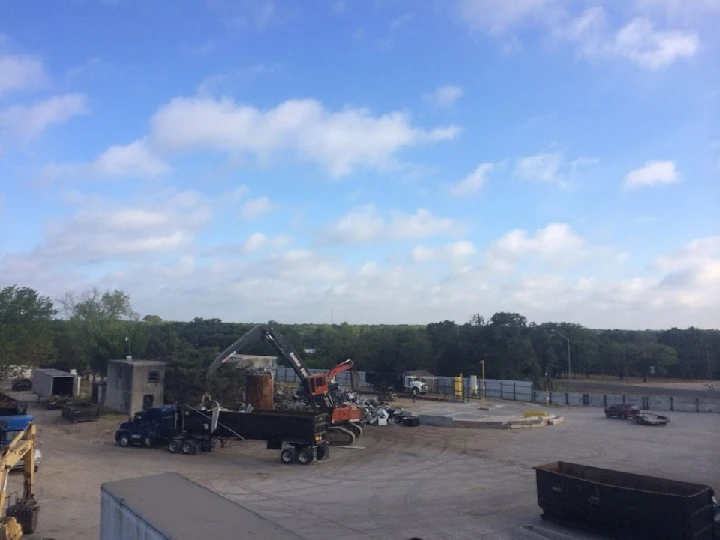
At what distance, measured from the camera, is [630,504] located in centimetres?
1406

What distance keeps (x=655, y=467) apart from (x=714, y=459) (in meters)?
3.86

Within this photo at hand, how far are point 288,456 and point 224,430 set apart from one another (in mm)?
3799

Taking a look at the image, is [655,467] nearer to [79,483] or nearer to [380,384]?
[79,483]

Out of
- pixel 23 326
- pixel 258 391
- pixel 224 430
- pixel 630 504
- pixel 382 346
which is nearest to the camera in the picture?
pixel 630 504

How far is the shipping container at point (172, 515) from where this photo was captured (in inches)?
306

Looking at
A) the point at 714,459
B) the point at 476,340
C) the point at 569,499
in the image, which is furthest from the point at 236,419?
the point at 476,340

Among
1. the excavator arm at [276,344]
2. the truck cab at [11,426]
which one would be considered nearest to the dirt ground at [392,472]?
the truck cab at [11,426]

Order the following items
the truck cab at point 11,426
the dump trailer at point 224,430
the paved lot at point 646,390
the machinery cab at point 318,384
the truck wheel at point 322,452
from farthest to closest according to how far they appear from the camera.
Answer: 1. the paved lot at point 646,390
2. the machinery cab at point 318,384
3. the truck wheel at point 322,452
4. the dump trailer at point 224,430
5. the truck cab at point 11,426

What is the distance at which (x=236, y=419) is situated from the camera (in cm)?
2672

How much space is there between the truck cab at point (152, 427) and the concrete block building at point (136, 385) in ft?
38.4

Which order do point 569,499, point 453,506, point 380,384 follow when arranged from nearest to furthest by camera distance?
1. point 569,499
2. point 453,506
3. point 380,384

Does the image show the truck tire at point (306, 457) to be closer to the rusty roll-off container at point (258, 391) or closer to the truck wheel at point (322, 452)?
the truck wheel at point (322, 452)

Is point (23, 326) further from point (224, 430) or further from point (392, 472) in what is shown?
point (392, 472)

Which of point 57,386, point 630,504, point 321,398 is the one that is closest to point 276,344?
point 321,398
